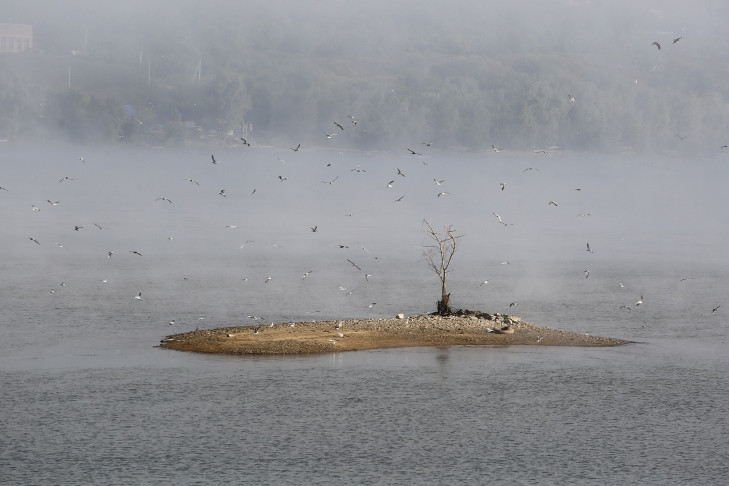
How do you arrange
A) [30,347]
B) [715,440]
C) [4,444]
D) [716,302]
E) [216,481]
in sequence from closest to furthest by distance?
[216,481] < [4,444] < [715,440] < [30,347] < [716,302]

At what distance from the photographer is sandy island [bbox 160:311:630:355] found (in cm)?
8431

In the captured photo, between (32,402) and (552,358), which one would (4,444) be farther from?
(552,358)

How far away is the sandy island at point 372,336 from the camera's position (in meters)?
84.3

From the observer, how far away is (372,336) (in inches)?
3423

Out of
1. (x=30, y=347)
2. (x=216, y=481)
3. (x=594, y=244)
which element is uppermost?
(x=594, y=244)

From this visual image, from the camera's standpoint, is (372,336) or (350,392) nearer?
(350,392)

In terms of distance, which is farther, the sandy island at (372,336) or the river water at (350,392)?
the sandy island at (372,336)

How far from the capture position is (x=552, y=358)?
85.1 meters

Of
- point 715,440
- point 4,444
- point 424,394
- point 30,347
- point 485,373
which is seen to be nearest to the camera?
point 4,444

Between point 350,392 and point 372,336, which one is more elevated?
point 372,336

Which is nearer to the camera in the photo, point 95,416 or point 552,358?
point 95,416

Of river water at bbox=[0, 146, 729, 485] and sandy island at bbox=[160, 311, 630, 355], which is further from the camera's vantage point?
sandy island at bbox=[160, 311, 630, 355]

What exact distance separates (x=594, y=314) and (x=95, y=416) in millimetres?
55392

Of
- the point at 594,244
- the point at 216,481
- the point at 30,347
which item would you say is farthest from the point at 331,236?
the point at 216,481
